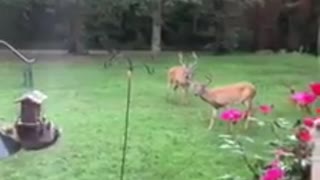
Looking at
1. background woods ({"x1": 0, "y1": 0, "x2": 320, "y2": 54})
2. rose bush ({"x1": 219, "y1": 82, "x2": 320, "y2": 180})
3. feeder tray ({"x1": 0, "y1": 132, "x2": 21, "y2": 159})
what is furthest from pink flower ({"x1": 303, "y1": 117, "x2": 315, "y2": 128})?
feeder tray ({"x1": 0, "y1": 132, "x2": 21, "y2": 159})

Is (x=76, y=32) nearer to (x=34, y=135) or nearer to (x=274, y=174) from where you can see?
(x=34, y=135)

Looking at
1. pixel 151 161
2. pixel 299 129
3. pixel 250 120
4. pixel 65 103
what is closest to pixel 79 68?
pixel 65 103

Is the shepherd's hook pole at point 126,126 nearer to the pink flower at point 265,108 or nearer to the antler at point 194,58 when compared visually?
the antler at point 194,58

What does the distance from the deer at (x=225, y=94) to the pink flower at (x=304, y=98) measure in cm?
18

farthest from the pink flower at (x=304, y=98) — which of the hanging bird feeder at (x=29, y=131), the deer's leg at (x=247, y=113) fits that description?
the hanging bird feeder at (x=29, y=131)

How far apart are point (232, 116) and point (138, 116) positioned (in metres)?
0.22

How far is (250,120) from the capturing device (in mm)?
1645

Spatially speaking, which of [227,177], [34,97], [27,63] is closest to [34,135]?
[34,97]

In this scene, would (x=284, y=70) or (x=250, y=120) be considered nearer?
(x=250, y=120)

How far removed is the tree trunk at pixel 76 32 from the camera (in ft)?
5.12

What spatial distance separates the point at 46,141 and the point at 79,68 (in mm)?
325

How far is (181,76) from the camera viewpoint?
176 centimetres

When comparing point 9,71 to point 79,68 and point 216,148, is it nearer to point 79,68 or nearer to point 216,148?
point 79,68

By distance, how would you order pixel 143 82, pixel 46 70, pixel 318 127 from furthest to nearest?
pixel 143 82 → pixel 46 70 → pixel 318 127
